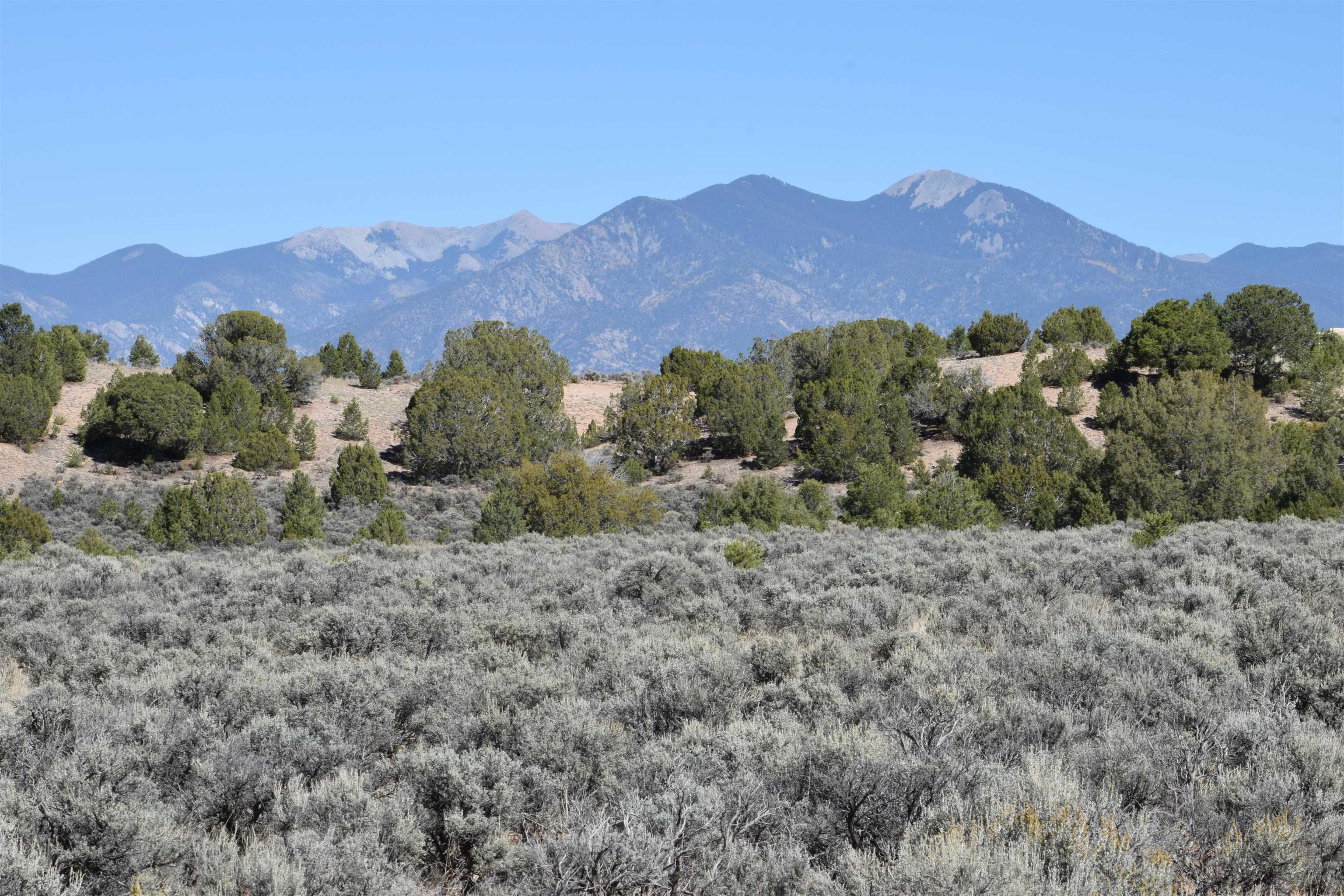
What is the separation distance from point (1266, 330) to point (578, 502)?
109ft

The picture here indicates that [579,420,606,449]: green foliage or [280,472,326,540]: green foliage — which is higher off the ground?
[579,420,606,449]: green foliage

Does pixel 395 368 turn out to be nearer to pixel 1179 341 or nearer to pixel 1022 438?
pixel 1022 438

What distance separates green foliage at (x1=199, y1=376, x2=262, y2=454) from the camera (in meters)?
37.8

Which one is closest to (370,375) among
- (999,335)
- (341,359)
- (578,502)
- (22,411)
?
(341,359)

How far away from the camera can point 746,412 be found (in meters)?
39.5

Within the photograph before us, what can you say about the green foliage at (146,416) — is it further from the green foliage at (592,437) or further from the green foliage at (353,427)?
the green foliage at (592,437)

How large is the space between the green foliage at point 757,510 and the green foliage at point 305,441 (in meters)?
21.1

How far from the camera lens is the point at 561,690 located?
24.2ft

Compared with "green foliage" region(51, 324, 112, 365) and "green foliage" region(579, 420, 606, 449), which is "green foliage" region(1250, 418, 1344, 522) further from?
"green foliage" region(51, 324, 112, 365)

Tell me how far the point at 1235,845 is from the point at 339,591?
11865mm

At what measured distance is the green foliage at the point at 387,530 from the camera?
22844 millimetres

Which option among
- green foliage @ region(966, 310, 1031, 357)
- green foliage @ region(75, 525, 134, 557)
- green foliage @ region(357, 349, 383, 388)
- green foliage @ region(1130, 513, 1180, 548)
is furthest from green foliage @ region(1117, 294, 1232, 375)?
green foliage @ region(357, 349, 383, 388)

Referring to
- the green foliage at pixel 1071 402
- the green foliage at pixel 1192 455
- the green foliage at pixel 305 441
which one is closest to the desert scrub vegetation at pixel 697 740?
the green foliage at pixel 1192 455

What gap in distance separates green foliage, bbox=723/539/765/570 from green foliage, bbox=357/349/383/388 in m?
40.7
